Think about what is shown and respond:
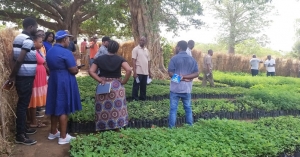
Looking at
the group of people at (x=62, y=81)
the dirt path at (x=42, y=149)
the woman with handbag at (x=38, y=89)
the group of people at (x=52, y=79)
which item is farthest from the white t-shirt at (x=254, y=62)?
the dirt path at (x=42, y=149)

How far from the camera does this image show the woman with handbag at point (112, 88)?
495cm

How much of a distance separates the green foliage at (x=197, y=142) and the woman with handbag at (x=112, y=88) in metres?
0.47

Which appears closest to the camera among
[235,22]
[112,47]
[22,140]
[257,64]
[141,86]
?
[22,140]

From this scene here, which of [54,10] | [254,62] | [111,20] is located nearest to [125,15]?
[111,20]

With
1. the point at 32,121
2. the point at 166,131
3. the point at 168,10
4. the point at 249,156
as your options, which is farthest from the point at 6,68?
the point at 168,10

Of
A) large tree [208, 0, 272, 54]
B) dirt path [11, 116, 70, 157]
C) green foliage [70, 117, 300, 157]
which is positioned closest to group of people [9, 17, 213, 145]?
dirt path [11, 116, 70, 157]

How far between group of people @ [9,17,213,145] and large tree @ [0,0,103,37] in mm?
12386

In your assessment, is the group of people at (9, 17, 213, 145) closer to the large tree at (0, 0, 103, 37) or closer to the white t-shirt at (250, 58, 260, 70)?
the large tree at (0, 0, 103, 37)

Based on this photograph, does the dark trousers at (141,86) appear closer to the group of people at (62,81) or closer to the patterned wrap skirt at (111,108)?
the group of people at (62,81)

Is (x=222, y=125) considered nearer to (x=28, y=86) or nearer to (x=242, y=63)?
(x=28, y=86)

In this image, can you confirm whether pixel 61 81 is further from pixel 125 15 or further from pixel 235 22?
pixel 235 22

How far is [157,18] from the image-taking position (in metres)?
12.6

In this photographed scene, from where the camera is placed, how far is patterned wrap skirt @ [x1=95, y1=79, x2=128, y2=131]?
4969 mm

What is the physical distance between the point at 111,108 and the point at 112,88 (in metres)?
0.36
